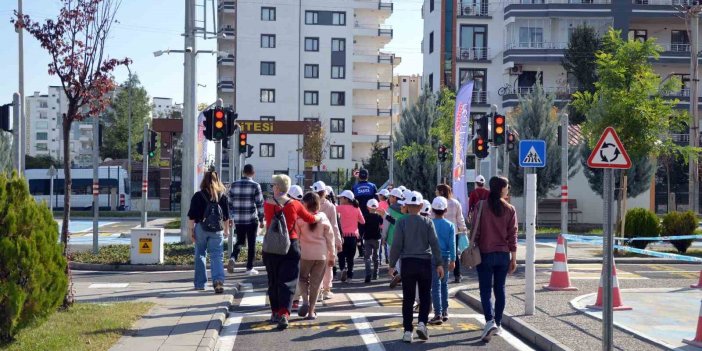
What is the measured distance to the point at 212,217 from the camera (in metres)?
13.4

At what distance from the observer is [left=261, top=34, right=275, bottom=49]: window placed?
240ft

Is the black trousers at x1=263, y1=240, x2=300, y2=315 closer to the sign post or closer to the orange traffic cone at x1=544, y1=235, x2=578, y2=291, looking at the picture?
the sign post

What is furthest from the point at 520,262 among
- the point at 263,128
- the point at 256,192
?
the point at 263,128

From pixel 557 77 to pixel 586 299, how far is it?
47.5 m

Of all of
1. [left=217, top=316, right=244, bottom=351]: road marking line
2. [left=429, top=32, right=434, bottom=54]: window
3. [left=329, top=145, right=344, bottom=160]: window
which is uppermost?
[left=429, top=32, right=434, bottom=54]: window

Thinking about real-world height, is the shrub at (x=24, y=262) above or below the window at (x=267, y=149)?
below

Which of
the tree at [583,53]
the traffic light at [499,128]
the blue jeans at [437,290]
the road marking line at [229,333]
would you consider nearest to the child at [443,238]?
the blue jeans at [437,290]

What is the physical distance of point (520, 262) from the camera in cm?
2108

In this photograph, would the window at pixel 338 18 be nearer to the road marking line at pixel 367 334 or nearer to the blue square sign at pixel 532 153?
the blue square sign at pixel 532 153

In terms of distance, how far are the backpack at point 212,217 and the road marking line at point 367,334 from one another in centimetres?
269

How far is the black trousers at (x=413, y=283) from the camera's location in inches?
399

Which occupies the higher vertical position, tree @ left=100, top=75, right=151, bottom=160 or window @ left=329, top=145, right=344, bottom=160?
tree @ left=100, top=75, right=151, bottom=160

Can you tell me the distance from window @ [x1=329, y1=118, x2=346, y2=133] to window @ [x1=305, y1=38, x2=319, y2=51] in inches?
245

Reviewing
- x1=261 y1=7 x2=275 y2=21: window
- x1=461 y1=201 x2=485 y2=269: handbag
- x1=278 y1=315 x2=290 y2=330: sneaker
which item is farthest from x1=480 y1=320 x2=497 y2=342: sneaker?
x1=261 y1=7 x2=275 y2=21: window
